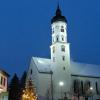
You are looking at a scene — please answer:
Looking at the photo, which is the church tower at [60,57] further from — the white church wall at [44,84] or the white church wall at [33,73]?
the white church wall at [33,73]

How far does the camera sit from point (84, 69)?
86812 mm

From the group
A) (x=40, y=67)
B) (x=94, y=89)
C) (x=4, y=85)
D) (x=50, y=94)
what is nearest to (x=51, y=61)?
(x=40, y=67)

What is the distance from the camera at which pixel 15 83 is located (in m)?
84.6

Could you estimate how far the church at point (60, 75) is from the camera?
2936 inches

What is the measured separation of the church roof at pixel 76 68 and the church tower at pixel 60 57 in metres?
2.16

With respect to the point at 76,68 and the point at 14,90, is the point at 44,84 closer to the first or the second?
the point at 14,90

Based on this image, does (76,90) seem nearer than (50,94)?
No

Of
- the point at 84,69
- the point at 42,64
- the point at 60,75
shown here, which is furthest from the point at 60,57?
the point at 84,69

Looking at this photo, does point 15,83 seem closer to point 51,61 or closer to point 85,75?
point 51,61

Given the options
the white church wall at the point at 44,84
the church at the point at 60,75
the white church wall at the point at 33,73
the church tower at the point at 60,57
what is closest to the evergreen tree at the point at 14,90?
the church at the point at 60,75

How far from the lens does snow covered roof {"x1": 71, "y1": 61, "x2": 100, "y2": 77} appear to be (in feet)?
275

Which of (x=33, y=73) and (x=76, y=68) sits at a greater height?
(x=76, y=68)

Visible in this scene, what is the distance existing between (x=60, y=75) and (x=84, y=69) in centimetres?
1290

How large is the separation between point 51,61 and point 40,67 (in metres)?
3.91
